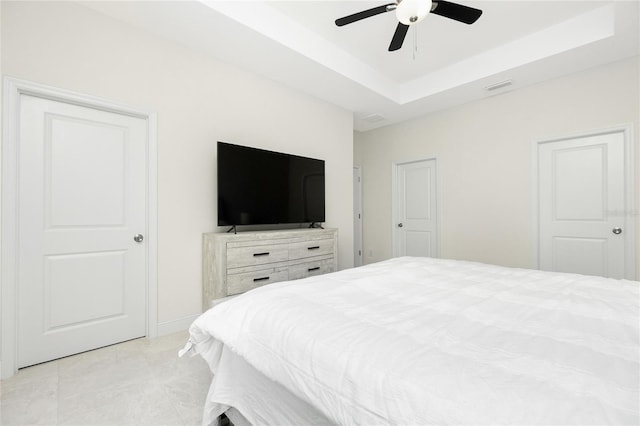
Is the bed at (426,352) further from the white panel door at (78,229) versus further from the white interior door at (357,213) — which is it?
the white interior door at (357,213)

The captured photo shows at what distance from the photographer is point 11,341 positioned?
195 cm

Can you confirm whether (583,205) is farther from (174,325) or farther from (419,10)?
(174,325)

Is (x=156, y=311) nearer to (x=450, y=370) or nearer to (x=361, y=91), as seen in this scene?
(x=450, y=370)

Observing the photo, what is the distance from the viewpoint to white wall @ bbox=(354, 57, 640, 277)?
123 inches

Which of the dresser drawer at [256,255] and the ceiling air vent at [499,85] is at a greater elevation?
the ceiling air vent at [499,85]

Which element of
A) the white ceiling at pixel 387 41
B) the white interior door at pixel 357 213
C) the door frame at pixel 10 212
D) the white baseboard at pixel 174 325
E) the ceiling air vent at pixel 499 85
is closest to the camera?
the door frame at pixel 10 212

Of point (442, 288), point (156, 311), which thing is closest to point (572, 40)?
point (442, 288)

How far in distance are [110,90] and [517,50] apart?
3.99 metres

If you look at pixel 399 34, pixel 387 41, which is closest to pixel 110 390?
pixel 399 34

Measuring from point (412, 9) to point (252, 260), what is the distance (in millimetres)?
2385

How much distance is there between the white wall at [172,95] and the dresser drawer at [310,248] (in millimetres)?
891

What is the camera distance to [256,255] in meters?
2.84

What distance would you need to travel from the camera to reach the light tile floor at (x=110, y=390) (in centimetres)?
152

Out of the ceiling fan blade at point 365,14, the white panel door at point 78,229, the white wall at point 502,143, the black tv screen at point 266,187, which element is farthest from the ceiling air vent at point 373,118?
the white panel door at point 78,229
